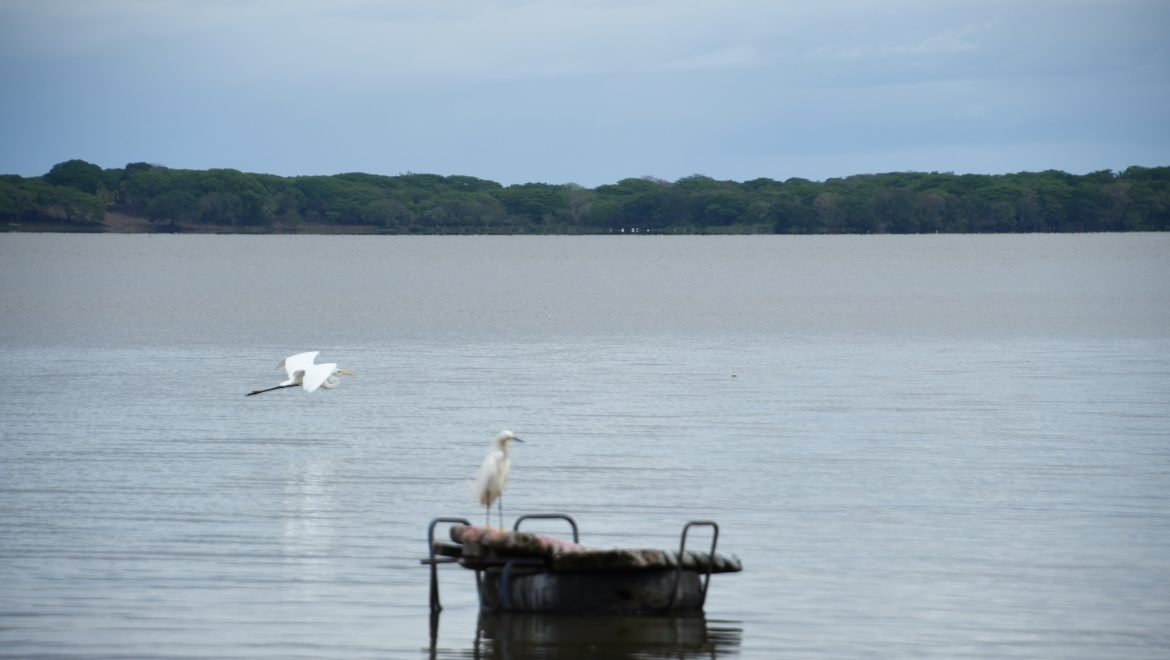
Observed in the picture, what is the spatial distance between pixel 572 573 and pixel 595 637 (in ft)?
1.92

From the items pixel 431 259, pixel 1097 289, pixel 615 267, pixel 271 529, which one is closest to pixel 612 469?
pixel 271 529

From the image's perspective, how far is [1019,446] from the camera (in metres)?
22.6

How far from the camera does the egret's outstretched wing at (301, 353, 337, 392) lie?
23000mm

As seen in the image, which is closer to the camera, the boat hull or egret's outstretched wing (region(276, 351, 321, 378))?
the boat hull

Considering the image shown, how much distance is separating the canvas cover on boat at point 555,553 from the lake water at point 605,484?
48 cm

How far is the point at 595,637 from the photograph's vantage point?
12.5 meters

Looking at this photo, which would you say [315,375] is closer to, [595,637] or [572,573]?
[572,573]

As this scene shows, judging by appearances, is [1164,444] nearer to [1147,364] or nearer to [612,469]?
[612,469]

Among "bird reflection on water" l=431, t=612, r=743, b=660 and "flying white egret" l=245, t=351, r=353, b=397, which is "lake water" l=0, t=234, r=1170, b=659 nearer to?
"bird reflection on water" l=431, t=612, r=743, b=660

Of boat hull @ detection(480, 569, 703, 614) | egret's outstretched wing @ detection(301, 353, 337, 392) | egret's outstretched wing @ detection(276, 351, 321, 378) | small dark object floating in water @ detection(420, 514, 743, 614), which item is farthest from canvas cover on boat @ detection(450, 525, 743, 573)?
egret's outstretched wing @ detection(276, 351, 321, 378)

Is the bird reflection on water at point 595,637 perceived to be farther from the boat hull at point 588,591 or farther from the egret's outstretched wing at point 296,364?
the egret's outstretched wing at point 296,364

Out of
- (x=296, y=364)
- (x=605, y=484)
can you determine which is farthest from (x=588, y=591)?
(x=296, y=364)

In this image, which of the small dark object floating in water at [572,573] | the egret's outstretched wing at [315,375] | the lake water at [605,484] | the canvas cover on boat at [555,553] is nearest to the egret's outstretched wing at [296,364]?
the egret's outstretched wing at [315,375]

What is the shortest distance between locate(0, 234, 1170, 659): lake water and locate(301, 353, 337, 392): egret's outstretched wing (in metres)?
0.81
